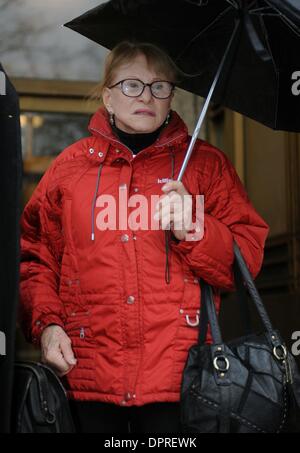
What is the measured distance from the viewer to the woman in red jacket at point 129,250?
2156mm

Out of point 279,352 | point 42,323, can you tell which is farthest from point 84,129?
point 279,352

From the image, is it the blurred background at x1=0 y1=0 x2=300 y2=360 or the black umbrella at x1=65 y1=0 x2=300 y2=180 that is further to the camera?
the blurred background at x1=0 y1=0 x2=300 y2=360

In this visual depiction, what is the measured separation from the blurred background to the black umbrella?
2200 mm

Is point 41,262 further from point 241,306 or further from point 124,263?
point 241,306

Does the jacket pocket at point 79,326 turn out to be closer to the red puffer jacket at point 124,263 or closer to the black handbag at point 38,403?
the red puffer jacket at point 124,263

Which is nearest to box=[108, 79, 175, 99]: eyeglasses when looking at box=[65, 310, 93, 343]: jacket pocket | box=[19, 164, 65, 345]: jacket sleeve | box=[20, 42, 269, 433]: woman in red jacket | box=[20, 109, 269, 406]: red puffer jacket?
box=[20, 42, 269, 433]: woman in red jacket

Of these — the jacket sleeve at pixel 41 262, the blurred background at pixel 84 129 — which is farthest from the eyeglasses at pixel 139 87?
the blurred background at pixel 84 129

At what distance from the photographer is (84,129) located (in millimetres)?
6363

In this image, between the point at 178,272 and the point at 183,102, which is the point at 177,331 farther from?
the point at 183,102

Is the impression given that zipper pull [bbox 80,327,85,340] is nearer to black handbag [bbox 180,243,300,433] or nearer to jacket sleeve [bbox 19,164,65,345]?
jacket sleeve [bbox 19,164,65,345]

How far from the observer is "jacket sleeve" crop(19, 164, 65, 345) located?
2283 millimetres

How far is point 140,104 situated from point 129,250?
0.43m
